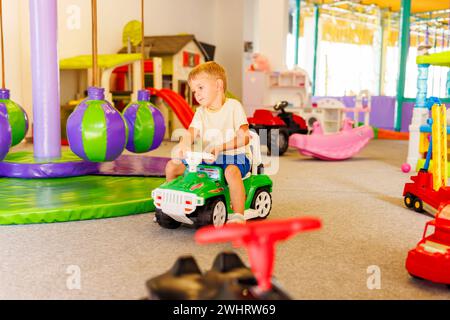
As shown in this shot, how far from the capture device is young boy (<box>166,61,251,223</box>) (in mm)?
1744

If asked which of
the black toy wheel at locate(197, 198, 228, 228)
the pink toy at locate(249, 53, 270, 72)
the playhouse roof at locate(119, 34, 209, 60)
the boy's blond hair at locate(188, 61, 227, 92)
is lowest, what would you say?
the black toy wheel at locate(197, 198, 228, 228)

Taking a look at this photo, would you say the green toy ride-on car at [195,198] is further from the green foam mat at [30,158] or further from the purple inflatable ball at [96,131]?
the green foam mat at [30,158]

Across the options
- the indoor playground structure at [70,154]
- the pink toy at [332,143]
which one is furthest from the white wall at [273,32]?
the indoor playground structure at [70,154]

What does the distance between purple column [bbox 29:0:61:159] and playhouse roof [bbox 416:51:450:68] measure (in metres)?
2.33

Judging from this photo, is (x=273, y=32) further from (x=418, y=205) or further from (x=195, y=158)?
(x=195, y=158)

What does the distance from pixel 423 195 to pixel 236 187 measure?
0.86m

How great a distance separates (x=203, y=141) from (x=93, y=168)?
3.08ft

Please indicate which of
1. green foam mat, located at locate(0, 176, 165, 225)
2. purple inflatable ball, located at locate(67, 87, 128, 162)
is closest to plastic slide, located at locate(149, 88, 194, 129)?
green foam mat, located at locate(0, 176, 165, 225)

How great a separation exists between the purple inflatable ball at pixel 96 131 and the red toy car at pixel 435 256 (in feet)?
4.39

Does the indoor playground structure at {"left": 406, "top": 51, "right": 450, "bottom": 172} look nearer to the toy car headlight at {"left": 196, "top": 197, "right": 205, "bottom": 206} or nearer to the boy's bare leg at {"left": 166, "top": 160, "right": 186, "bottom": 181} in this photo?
the boy's bare leg at {"left": 166, "top": 160, "right": 186, "bottom": 181}

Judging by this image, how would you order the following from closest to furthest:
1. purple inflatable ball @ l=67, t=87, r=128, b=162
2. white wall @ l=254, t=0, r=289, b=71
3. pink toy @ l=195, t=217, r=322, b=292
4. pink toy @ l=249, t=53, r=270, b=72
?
pink toy @ l=195, t=217, r=322, b=292
purple inflatable ball @ l=67, t=87, r=128, b=162
pink toy @ l=249, t=53, r=270, b=72
white wall @ l=254, t=0, r=289, b=71

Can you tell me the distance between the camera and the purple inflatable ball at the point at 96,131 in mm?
2133

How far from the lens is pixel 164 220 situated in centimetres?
178
